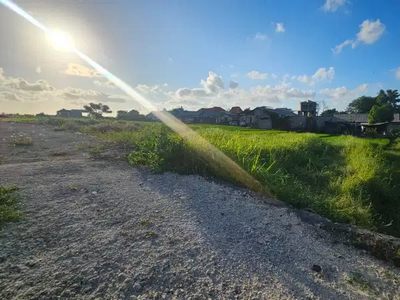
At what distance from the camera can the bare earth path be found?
2004 mm

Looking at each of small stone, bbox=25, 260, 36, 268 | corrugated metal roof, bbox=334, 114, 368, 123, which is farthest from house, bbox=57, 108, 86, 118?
small stone, bbox=25, 260, 36, 268

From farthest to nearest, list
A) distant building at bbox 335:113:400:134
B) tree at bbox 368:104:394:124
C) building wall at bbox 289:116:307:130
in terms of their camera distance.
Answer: building wall at bbox 289:116:307:130 < tree at bbox 368:104:394:124 < distant building at bbox 335:113:400:134

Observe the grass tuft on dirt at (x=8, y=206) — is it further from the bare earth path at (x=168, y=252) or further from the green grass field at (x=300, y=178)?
the green grass field at (x=300, y=178)

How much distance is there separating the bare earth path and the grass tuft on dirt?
0.39 feet

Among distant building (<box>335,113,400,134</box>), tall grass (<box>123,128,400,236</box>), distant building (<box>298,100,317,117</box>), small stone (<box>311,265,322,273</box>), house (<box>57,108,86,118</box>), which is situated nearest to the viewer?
small stone (<box>311,265,322,273</box>)

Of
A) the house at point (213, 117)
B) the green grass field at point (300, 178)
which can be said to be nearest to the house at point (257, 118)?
the house at point (213, 117)

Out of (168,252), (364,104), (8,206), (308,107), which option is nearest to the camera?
(168,252)

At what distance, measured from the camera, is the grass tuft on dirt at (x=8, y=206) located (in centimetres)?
281

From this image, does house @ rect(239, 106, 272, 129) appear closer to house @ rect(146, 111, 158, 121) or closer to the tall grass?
house @ rect(146, 111, 158, 121)

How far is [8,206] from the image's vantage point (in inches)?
124

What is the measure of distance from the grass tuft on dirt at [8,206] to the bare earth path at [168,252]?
12cm

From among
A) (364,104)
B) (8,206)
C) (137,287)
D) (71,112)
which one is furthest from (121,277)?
(71,112)

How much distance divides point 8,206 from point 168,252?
246cm

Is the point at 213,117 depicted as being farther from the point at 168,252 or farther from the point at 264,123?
the point at 168,252
